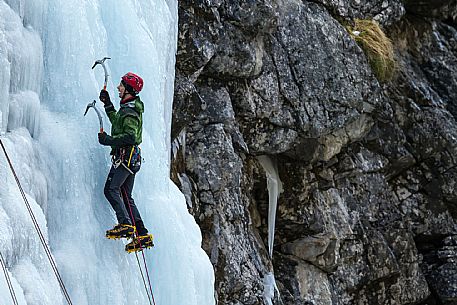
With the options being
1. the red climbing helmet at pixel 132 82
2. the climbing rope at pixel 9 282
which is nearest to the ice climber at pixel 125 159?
the red climbing helmet at pixel 132 82

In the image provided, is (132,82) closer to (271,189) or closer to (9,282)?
(9,282)

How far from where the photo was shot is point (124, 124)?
7273 mm

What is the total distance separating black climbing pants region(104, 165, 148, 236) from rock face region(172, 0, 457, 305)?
3323 millimetres

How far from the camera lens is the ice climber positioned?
7.13 metres

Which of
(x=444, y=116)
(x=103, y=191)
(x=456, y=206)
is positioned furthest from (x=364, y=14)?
(x=103, y=191)

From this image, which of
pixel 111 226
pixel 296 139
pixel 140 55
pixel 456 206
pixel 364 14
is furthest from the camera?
pixel 456 206

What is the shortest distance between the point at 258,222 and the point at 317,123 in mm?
1798

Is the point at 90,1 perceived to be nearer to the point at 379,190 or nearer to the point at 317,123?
the point at 317,123

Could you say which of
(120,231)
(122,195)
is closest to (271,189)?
(122,195)

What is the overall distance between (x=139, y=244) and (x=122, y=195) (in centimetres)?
44

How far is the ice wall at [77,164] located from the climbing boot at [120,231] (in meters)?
0.14

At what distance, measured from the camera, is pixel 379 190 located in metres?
14.7

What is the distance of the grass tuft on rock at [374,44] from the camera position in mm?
14250

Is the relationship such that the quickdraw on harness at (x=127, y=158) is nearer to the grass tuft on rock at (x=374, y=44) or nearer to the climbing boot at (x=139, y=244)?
the climbing boot at (x=139, y=244)
